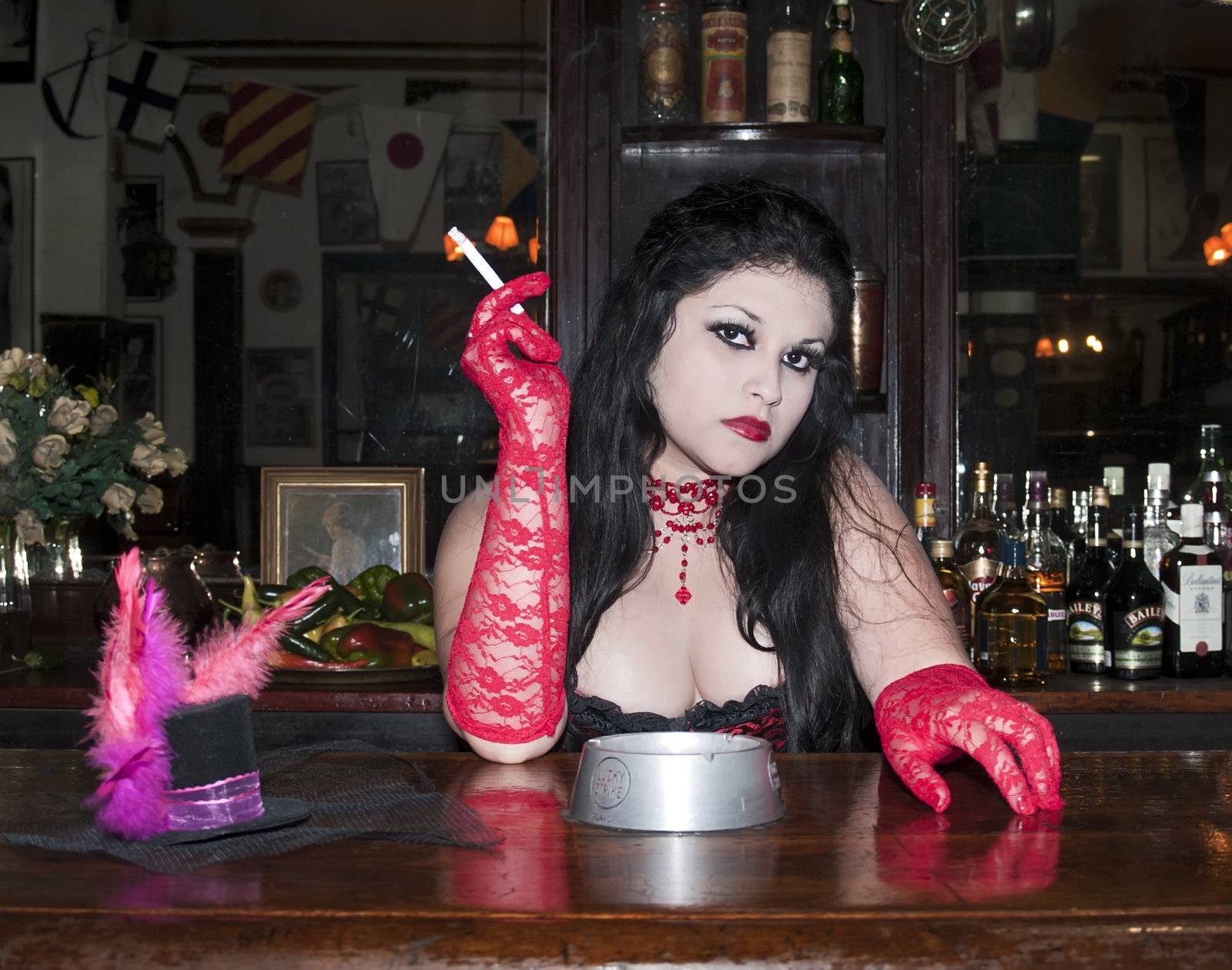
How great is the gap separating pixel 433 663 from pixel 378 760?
109cm

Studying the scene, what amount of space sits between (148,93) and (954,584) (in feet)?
6.05

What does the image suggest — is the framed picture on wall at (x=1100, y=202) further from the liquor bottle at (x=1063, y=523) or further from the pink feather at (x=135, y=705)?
the pink feather at (x=135, y=705)

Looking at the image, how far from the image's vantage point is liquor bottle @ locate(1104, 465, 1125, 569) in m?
2.34

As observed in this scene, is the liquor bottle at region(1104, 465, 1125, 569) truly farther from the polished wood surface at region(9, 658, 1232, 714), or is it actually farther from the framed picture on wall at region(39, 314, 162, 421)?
→ the framed picture on wall at region(39, 314, 162, 421)

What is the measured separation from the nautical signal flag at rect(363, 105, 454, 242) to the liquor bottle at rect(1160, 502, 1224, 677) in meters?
1.55

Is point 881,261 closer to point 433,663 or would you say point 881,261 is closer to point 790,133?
point 790,133

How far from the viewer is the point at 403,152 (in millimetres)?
2625

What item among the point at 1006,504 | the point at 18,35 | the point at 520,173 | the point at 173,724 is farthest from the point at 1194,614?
the point at 18,35

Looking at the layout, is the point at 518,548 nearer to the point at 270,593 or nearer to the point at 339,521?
the point at 270,593

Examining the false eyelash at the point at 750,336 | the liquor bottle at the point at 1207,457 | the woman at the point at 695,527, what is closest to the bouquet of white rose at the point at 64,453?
the woman at the point at 695,527

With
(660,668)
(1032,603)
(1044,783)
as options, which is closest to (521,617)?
(660,668)

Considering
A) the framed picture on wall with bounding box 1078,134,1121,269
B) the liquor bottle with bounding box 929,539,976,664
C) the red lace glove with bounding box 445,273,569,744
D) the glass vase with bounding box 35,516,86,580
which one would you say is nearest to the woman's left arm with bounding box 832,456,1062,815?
the red lace glove with bounding box 445,273,569,744

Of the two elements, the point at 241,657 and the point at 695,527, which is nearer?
the point at 241,657

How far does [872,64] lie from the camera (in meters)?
2.50
